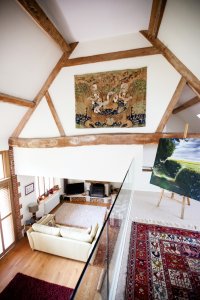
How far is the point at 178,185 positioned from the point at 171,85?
2140 millimetres

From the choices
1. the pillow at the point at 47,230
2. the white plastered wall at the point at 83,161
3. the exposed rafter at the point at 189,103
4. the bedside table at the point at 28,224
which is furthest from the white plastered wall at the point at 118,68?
the bedside table at the point at 28,224

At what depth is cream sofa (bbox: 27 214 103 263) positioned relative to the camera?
4.46 meters

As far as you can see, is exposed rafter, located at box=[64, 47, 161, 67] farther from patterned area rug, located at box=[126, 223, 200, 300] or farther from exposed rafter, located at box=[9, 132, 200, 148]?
patterned area rug, located at box=[126, 223, 200, 300]

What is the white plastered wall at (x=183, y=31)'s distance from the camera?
2.21m

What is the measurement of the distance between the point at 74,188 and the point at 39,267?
14.9 ft

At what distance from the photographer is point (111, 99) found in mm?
4105

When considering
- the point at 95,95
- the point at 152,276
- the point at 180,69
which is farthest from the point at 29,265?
the point at 180,69

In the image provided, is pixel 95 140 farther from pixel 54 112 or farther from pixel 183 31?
pixel 183 31

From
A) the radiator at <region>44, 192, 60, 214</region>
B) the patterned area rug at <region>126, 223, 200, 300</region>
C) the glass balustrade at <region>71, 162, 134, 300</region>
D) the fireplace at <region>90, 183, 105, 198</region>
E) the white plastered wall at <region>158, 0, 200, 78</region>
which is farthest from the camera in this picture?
the fireplace at <region>90, 183, 105, 198</region>

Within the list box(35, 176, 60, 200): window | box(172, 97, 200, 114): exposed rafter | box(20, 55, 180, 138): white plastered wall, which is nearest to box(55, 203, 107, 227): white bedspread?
box(35, 176, 60, 200): window

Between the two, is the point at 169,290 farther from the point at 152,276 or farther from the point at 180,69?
the point at 180,69

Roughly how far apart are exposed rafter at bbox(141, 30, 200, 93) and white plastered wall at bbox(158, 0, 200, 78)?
7cm

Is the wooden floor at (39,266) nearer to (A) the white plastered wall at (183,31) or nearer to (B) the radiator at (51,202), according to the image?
(B) the radiator at (51,202)

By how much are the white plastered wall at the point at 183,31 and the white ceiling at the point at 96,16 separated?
448 mm
